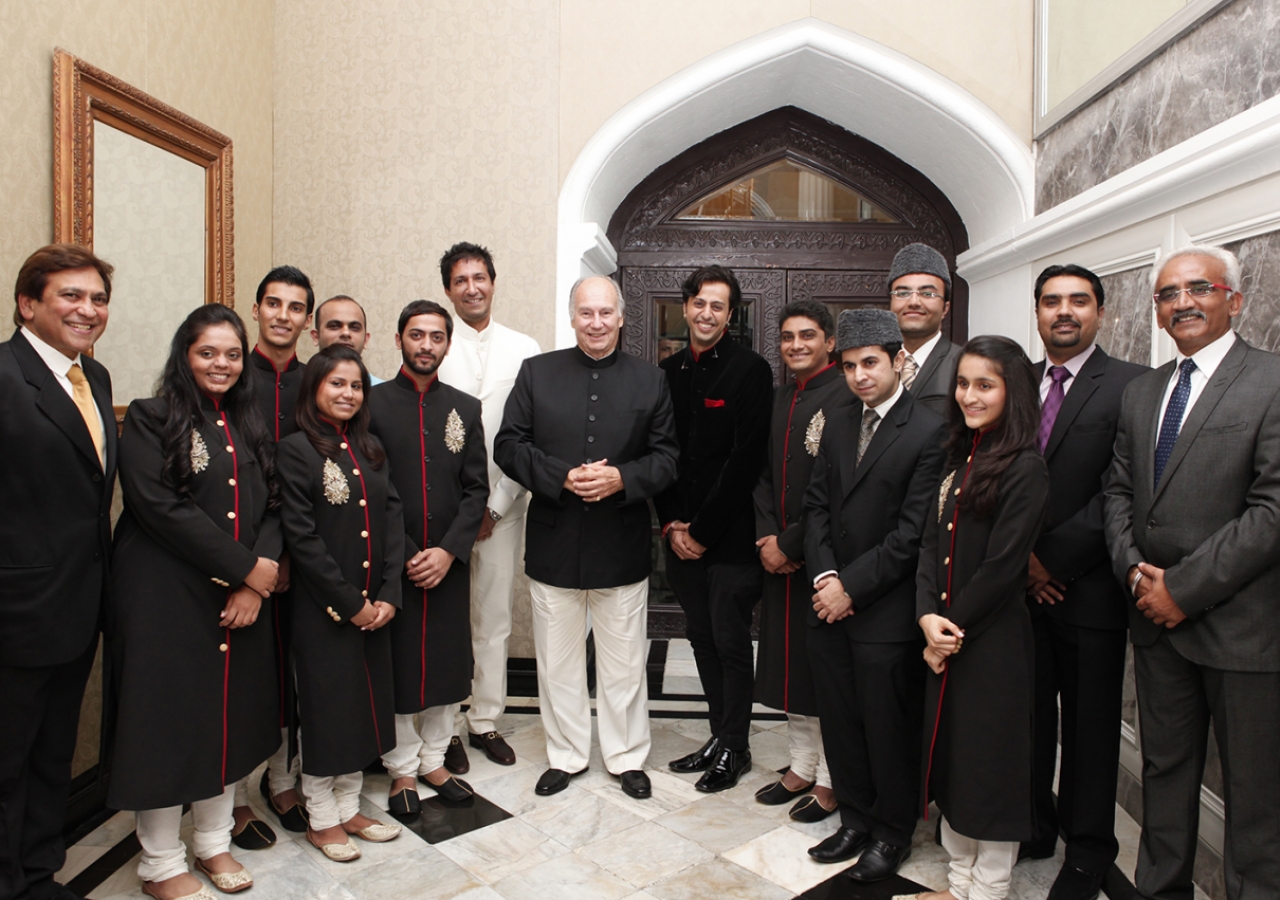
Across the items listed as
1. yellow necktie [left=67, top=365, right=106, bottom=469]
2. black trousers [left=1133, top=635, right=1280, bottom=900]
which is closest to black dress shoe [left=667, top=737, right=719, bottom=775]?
black trousers [left=1133, top=635, right=1280, bottom=900]

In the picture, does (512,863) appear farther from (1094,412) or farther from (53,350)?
(1094,412)

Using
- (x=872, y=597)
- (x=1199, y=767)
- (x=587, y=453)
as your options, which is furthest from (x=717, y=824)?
(x=1199, y=767)

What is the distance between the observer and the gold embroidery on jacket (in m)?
2.70

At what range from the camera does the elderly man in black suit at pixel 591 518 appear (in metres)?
3.12

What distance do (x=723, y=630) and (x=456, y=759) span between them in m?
1.13

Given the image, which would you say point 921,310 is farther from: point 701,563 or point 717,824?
point 717,824

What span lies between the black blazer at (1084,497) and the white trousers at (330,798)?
2.15 metres

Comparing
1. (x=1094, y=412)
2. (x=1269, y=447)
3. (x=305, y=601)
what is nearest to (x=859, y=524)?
(x=1094, y=412)

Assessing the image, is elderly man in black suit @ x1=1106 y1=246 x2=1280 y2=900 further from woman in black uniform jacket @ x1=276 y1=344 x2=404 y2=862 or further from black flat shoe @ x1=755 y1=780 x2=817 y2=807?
woman in black uniform jacket @ x1=276 y1=344 x2=404 y2=862

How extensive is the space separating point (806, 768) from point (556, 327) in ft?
7.80

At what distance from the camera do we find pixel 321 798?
108 inches

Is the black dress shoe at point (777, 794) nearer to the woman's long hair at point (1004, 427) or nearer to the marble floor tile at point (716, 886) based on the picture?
the marble floor tile at point (716, 886)

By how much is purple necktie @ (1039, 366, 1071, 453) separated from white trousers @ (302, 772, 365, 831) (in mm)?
2338

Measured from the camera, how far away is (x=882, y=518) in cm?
262
